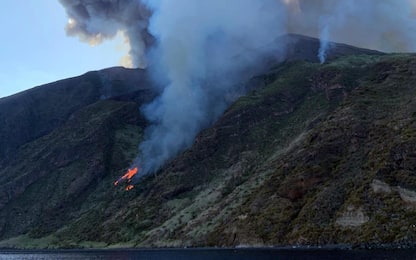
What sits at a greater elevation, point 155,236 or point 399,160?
point 399,160

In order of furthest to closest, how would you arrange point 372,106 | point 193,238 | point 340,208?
point 372,106 < point 193,238 < point 340,208

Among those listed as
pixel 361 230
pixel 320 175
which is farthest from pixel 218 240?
pixel 361 230

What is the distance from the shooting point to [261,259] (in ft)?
306

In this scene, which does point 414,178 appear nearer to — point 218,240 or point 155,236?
point 218,240

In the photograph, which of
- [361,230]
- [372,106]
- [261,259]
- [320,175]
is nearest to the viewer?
[261,259]

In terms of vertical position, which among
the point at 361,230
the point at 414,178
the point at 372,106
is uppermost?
the point at 372,106

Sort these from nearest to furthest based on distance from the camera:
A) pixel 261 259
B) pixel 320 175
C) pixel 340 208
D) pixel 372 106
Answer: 1. pixel 261 259
2. pixel 340 208
3. pixel 320 175
4. pixel 372 106

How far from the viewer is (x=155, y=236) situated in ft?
609

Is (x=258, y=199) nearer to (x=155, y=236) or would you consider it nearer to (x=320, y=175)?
(x=320, y=175)

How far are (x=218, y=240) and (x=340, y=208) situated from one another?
41.5m

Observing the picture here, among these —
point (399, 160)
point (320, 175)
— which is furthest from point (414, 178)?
point (320, 175)

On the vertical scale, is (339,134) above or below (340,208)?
above

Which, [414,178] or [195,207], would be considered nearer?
[414,178]

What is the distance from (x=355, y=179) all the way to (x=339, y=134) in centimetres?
3581
